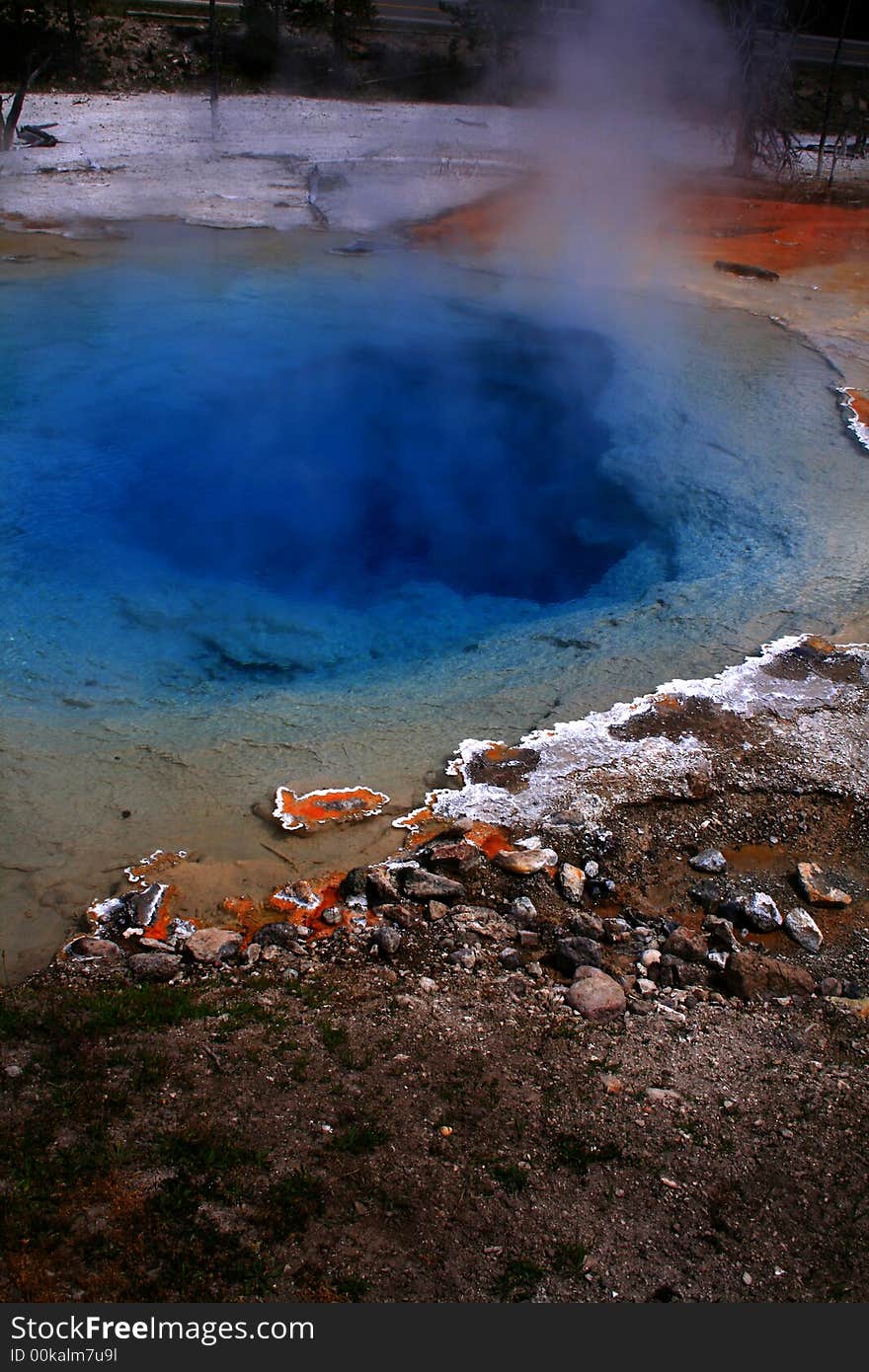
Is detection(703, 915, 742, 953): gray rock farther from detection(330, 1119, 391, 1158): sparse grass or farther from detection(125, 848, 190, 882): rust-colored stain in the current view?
detection(125, 848, 190, 882): rust-colored stain

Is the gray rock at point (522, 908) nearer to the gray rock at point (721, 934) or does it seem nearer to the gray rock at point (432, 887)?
the gray rock at point (432, 887)

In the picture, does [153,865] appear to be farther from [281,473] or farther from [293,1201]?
[281,473]

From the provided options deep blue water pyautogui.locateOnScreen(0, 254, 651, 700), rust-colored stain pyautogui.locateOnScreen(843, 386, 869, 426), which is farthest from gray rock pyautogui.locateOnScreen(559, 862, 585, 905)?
rust-colored stain pyautogui.locateOnScreen(843, 386, 869, 426)

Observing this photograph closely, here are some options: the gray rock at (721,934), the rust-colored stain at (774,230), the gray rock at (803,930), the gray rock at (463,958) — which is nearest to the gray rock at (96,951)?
the gray rock at (463,958)

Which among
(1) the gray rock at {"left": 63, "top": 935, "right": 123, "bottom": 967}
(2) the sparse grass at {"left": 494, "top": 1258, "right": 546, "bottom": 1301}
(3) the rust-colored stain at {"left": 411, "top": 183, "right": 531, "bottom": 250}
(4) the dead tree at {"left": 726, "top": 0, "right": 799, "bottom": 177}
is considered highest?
(4) the dead tree at {"left": 726, "top": 0, "right": 799, "bottom": 177}

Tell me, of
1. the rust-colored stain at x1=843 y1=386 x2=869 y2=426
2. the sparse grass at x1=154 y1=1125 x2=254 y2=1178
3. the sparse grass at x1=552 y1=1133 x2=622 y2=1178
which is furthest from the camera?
the rust-colored stain at x1=843 y1=386 x2=869 y2=426

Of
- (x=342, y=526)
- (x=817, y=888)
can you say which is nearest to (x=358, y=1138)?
(x=817, y=888)
